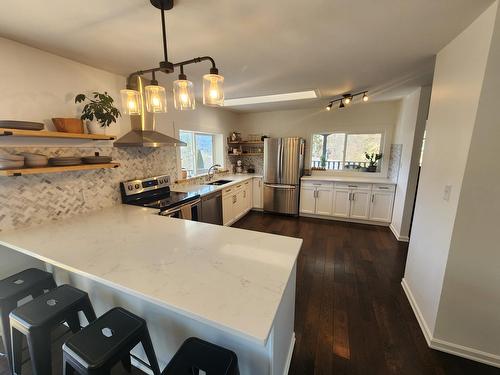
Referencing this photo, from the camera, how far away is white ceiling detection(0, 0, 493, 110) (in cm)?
125

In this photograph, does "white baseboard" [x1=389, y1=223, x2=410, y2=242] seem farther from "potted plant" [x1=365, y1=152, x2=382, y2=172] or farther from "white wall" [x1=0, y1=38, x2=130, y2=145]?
"white wall" [x1=0, y1=38, x2=130, y2=145]

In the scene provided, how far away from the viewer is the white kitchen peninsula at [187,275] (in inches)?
33.6

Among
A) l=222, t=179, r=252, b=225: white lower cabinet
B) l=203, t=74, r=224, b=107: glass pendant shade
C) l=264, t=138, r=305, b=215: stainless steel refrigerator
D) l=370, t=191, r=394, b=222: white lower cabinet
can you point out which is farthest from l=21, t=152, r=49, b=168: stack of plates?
l=370, t=191, r=394, b=222: white lower cabinet

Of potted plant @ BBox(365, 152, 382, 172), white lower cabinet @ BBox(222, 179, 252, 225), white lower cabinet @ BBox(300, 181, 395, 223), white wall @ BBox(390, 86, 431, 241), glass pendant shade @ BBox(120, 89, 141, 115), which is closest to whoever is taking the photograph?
glass pendant shade @ BBox(120, 89, 141, 115)

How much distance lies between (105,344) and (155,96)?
142 cm

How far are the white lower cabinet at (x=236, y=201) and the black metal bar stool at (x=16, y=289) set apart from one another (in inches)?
94.9

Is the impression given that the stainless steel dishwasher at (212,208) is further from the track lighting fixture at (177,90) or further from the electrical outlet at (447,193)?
the electrical outlet at (447,193)

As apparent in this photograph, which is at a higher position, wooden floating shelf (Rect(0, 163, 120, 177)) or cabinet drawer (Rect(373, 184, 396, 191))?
wooden floating shelf (Rect(0, 163, 120, 177))

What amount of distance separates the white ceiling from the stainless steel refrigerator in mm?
2050

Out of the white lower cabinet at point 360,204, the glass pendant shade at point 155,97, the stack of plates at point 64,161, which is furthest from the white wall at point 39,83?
the white lower cabinet at point 360,204

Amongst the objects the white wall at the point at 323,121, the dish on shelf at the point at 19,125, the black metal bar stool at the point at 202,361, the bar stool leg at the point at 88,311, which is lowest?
the bar stool leg at the point at 88,311

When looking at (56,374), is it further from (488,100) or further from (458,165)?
(488,100)

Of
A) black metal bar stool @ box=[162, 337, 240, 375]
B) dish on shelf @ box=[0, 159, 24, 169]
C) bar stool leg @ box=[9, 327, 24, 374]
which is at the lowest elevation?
bar stool leg @ box=[9, 327, 24, 374]

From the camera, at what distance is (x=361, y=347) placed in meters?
1.61
